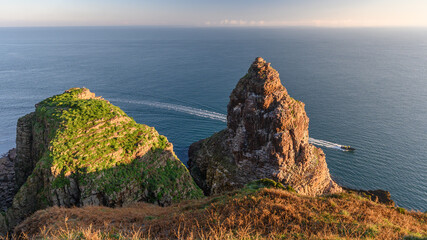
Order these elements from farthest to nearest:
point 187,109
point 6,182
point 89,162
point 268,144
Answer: point 187,109 < point 6,182 < point 268,144 < point 89,162

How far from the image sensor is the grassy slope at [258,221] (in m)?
15.9

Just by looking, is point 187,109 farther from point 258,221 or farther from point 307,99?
point 258,221

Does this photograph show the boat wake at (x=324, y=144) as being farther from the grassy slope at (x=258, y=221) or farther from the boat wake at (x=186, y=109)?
the grassy slope at (x=258, y=221)

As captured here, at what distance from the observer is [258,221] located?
1722 centimetres

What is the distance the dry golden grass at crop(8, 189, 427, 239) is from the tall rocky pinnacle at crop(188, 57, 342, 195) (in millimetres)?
21423

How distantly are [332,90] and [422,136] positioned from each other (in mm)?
46989

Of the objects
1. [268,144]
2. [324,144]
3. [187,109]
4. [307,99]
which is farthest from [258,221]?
[307,99]

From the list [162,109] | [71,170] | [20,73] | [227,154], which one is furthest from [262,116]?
[20,73]

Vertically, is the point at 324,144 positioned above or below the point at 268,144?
below

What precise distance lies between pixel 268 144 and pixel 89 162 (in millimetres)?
30872

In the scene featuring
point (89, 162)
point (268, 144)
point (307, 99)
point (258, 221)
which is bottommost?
point (268, 144)

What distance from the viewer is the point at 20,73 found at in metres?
133

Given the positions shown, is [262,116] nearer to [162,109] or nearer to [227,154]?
[227,154]

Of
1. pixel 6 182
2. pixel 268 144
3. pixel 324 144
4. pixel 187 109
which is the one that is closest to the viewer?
pixel 268 144
